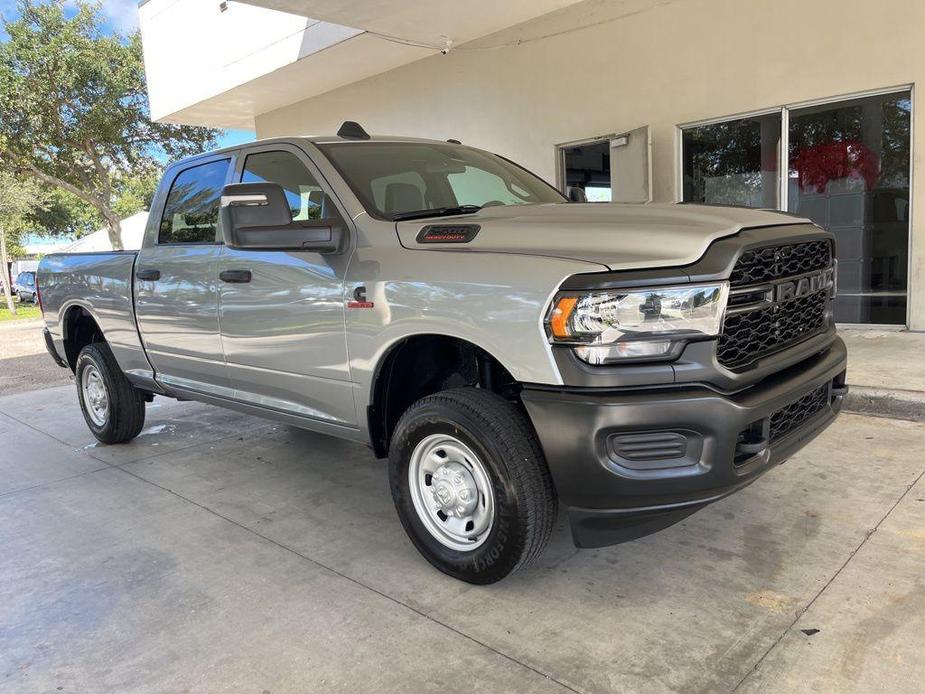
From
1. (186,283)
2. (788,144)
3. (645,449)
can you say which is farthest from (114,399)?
(788,144)

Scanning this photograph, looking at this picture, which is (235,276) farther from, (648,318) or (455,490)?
(648,318)

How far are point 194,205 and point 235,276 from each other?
0.93 m

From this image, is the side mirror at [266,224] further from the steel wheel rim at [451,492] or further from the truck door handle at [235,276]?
the steel wheel rim at [451,492]

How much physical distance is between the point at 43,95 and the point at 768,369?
22474mm

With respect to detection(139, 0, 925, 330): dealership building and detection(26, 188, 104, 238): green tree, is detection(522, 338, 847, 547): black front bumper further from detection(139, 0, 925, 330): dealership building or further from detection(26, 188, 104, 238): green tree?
detection(26, 188, 104, 238): green tree

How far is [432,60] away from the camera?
12.0 m

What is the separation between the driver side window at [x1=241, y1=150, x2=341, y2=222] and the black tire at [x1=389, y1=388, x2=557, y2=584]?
116 centimetres

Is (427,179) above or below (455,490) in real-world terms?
above

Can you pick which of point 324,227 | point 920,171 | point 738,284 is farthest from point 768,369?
point 920,171

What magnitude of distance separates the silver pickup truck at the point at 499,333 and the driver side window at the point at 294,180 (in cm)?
2

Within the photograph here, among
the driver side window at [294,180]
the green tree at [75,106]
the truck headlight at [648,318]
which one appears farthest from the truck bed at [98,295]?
the green tree at [75,106]

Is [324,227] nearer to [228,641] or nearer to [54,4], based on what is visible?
[228,641]

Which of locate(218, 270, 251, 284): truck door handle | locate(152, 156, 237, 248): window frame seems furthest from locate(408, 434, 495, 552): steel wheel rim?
locate(152, 156, 237, 248): window frame

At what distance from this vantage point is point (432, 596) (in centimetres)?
290
